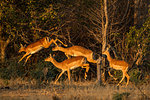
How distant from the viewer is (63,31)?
1393 cm

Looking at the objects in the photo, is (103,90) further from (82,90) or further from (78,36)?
(78,36)

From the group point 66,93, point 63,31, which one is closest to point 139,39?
point 63,31

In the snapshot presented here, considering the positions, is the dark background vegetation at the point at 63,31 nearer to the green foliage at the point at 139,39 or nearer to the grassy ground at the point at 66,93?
the green foliage at the point at 139,39

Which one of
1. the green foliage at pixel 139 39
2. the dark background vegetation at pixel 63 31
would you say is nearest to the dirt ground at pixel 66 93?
the dark background vegetation at pixel 63 31

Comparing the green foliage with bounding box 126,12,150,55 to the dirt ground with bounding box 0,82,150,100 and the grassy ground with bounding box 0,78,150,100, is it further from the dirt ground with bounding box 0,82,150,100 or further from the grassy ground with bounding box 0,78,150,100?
the dirt ground with bounding box 0,82,150,100

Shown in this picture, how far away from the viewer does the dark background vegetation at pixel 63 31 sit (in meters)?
12.3

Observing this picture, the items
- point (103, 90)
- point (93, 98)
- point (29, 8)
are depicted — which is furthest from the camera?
point (29, 8)

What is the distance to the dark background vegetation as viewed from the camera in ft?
40.3

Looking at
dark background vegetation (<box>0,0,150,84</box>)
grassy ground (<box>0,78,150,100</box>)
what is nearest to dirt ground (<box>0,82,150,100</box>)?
grassy ground (<box>0,78,150,100</box>)

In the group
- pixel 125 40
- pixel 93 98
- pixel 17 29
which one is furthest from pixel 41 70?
pixel 93 98

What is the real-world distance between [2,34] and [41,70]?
8.22 feet

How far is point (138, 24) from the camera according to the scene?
47.8ft

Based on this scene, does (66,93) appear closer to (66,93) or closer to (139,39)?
(66,93)

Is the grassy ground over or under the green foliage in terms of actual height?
under
